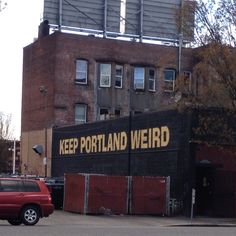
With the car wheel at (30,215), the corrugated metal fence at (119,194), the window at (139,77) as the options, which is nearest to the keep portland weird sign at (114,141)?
the corrugated metal fence at (119,194)

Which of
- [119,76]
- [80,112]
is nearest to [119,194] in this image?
[80,112]

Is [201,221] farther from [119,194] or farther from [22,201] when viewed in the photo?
[22,201]

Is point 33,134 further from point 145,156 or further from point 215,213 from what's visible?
point 215,213

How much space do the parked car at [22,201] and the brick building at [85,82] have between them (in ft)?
84.2

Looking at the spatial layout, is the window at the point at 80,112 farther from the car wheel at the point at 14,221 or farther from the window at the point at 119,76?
the car wheel at the point at 14,221

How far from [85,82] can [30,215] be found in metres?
29.3

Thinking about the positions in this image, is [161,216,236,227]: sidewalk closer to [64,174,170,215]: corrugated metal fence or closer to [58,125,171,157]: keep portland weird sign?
[64,174,170,215]: corrugated metal fence

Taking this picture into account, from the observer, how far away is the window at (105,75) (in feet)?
174

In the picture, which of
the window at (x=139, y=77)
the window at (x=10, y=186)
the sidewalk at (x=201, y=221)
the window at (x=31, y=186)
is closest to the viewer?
the window at (x=10, y=186)

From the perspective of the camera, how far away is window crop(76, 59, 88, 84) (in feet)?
172

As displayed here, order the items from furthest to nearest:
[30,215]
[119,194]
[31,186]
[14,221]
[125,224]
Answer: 1. [119,194]
2. [125,224]
3. [14,221]
4. [31,186]
5. [30,215]

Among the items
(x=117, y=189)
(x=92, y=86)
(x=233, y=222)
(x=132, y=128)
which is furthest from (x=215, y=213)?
(x=92, y=86)

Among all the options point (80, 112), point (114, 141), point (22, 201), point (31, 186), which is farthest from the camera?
point (80, 112)

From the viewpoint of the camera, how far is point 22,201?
23.6 meters
